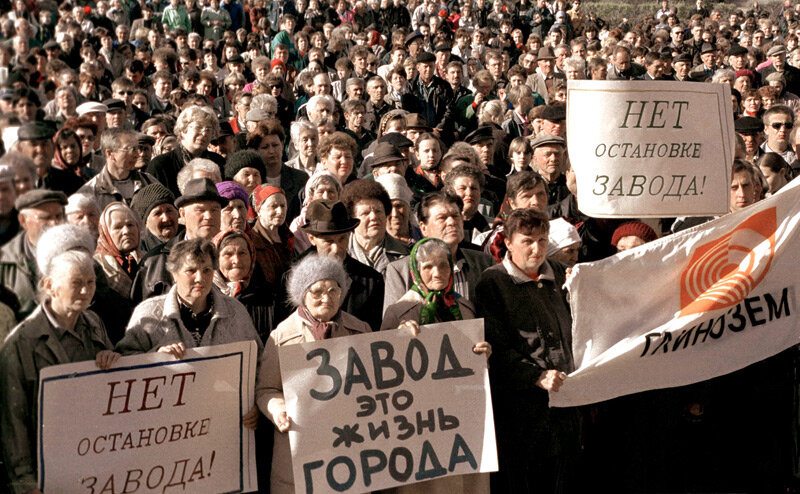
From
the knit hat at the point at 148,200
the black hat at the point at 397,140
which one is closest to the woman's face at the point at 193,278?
the knit hat at the point at 148,200

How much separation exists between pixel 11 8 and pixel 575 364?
315 centimetres

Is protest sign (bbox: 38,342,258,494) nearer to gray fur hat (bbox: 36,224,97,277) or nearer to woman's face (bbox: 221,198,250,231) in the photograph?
gray fur hat (bbox: 36,224,97,277)

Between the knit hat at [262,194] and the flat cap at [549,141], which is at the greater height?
the knit hat at [262,194]

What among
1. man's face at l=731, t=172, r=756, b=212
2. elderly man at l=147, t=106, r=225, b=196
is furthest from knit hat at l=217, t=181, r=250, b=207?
man's face at l=731, t=172, r=756, b=212

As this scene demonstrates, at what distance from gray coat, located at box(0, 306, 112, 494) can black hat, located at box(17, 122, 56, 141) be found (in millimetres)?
685

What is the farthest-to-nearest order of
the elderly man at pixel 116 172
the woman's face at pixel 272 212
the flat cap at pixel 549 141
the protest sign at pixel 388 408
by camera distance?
1. the flat cap at pixel 549 141
2. the woman's face at pixel 272 212
3. the elderly man at pixel 116 172
4. the protest sign at pixel 388 408

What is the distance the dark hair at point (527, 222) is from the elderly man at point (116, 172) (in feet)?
6.80

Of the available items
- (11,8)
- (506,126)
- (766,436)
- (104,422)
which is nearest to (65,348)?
(104,422)

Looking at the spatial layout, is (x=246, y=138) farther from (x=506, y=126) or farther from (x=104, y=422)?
(x=104, y=422)

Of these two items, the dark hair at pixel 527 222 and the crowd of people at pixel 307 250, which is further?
the dark hair at pixel 527 222

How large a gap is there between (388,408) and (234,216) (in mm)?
1750

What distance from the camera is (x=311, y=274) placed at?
Result: 187 inches

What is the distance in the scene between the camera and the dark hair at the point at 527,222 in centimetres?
515

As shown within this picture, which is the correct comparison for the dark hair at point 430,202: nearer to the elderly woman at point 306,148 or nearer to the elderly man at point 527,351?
the elderly man at point 527,351
